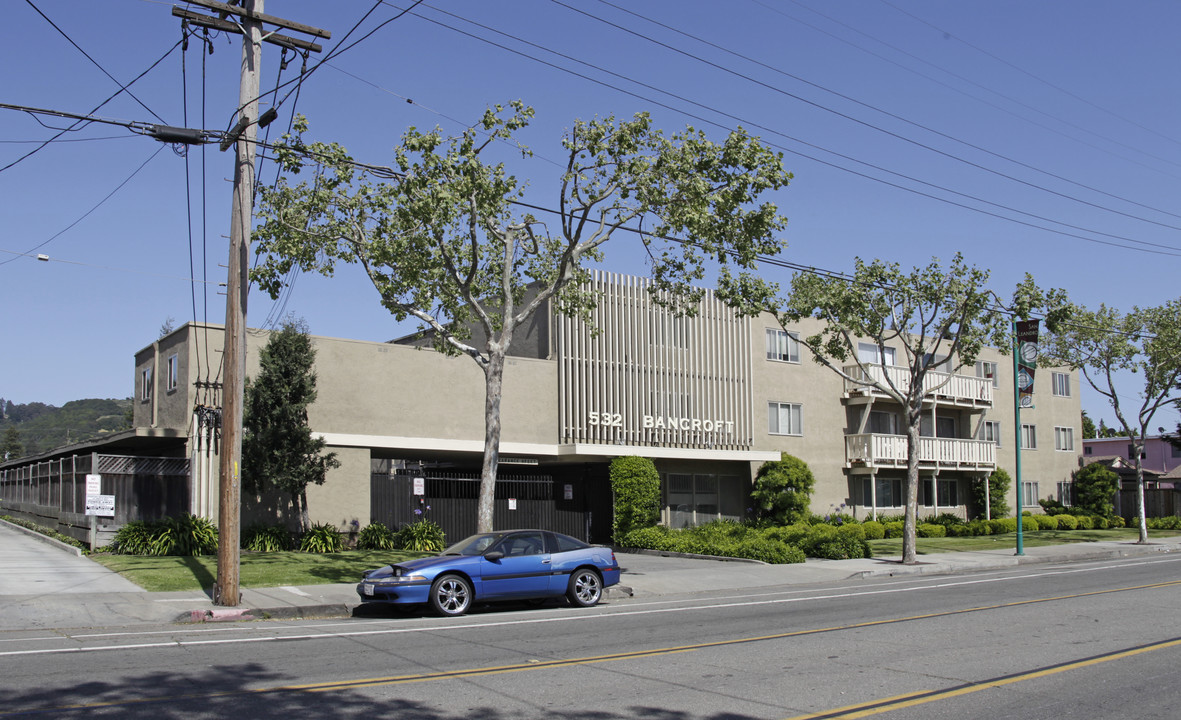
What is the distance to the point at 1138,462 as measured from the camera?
37312mm

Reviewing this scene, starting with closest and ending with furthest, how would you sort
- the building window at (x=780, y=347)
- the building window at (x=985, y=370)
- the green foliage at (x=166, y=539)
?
the green foliage at (x=166, y=539), the building window at (x=780, y=347), the building window at (x=985, y=370)

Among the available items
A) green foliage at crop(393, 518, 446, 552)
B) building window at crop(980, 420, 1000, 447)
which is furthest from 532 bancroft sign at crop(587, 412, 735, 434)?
building window at crop(980, 420, 1000, 447)

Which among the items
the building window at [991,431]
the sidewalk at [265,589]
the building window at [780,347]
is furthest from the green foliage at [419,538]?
the building window at [991,431]

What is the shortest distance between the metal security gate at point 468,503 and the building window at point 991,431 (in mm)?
21776

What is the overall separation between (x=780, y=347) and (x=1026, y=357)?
10091 mm

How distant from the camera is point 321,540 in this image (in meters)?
23.8

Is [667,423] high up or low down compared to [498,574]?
up

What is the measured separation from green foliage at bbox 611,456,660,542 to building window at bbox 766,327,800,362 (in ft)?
27.7

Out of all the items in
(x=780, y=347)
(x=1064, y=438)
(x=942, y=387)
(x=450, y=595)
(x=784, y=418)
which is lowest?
(x=450, y=595)

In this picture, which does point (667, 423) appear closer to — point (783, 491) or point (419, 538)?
point (783, 491)

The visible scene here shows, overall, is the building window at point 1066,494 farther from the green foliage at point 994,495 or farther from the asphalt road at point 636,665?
the asphalt road at point 636,665

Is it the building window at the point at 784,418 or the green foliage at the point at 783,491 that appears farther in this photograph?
the building window at the point at 784,418

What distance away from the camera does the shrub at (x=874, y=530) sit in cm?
3538

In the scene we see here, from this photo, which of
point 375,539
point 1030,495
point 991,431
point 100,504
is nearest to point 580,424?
point 375,539
